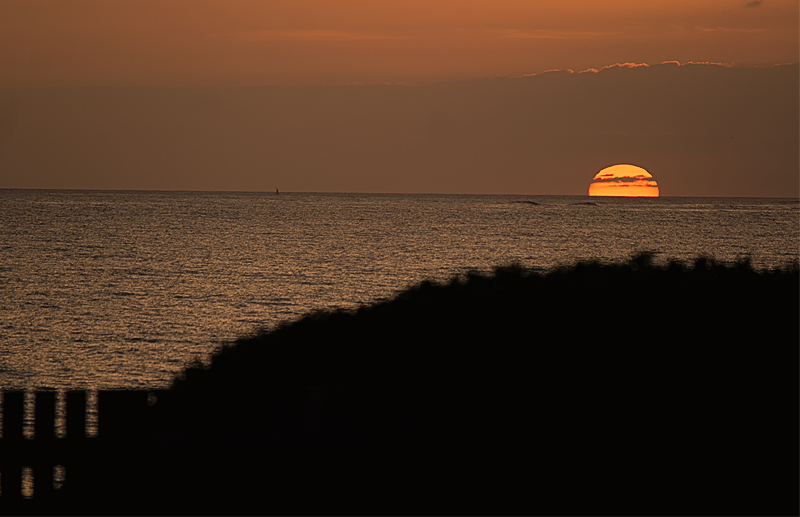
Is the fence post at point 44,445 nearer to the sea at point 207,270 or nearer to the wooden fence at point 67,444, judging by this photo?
the wooden fence at point 67,444

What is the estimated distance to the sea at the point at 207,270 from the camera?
110 ft

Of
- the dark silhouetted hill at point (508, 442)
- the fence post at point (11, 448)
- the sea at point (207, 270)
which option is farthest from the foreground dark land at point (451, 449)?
the sea at point (207, 270)

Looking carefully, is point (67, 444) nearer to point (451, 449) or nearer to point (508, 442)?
point (451, 449)

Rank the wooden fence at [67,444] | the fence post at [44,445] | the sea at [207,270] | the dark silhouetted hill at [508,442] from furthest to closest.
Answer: the sea at [207,270], the fence post at [44,445], the wooden fence at [67,444], the dark silhouetted hill at [508,442]

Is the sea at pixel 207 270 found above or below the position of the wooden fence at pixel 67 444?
below

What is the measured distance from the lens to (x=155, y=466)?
3852mm

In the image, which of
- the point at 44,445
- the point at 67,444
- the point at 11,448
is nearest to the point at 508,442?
the point at 67,444

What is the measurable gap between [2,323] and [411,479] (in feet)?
140

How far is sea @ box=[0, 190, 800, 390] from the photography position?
33.7 metres

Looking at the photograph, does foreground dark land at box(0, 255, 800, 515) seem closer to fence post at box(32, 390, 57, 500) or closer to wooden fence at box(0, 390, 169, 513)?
wooden fence at box(0, 390, 169, 513)

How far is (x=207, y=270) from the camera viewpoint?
66.4m

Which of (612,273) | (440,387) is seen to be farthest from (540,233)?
(440,387)

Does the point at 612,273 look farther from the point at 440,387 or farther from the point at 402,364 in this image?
the point at 440,387

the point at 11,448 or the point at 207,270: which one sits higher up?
the point at 11,448
